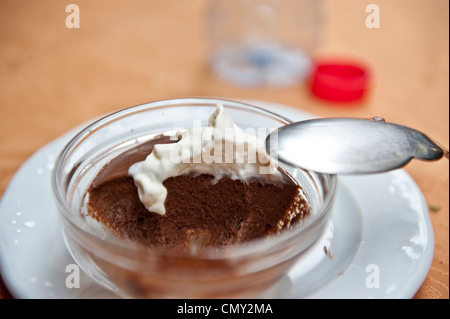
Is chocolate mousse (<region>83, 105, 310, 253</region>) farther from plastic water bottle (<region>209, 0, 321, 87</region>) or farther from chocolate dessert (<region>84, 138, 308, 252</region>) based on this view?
plastic water bottle (<region>209, 0, 321, 87</region>)

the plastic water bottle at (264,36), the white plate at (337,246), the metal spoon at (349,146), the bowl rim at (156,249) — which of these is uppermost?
the plastic water bottle at (264,36)

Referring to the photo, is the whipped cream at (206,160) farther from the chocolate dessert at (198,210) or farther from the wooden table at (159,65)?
the wooden table at (159,65)

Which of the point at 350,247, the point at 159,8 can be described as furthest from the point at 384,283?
the point at 159,8

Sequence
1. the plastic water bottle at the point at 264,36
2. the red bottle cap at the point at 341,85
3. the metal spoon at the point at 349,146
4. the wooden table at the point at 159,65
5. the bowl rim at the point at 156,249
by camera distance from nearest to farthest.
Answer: the bowl rim at the point at 156,249, the metal spoon at the point at 349,146, the wooden table at the point at 159,65, the red bottle cap at the point at 341,85, the plastic water bottle at the point at 264,36

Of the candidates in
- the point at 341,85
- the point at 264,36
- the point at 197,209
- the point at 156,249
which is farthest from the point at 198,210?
the point at 264,36

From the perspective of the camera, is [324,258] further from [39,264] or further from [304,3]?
[304,3]

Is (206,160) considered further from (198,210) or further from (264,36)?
(264,36)

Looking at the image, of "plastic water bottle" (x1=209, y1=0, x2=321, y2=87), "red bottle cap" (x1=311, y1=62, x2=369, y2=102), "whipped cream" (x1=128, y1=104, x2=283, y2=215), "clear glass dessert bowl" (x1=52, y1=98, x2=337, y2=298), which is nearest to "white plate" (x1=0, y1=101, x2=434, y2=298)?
"clear glass dessert bowl" (x1=52, y1=98, x2=337, y2=298)

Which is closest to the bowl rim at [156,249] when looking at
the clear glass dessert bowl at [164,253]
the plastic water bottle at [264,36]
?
the clear glass dessert bowl at [164,253]
